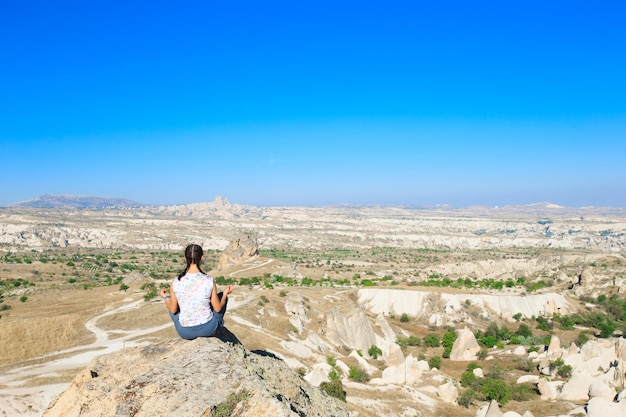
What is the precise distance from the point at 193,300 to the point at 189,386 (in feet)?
Answer: 4.49

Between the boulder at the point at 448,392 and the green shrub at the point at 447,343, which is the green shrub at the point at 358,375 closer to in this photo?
the boulder at the point at 448,392

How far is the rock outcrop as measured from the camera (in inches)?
228

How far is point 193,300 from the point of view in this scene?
22.8ft

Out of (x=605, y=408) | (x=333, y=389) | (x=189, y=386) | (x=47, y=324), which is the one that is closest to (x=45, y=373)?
(x=47, y=324)

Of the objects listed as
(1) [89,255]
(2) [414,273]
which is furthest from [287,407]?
(1) [89,255]

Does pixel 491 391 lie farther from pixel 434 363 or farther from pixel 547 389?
pixel 434 363

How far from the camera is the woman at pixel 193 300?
22.8ft

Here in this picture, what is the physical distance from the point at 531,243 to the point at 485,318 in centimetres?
13665

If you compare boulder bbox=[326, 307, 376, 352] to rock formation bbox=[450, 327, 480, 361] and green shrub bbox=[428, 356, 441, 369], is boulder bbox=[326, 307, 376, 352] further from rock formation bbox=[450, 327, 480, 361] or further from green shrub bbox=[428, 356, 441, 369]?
rock formation bbox=[450, 327, 480, 361]

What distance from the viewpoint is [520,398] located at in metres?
32.9

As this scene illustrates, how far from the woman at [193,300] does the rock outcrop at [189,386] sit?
0.22 m

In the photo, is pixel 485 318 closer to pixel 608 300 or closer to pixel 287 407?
pixel 608 300

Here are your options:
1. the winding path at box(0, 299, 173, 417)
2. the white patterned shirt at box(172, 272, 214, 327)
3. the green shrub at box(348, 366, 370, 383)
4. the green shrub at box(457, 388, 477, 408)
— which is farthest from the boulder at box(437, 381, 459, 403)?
the white patterned shirt at box(172, 272, 214, 327)

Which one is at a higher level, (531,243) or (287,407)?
(287,407)
